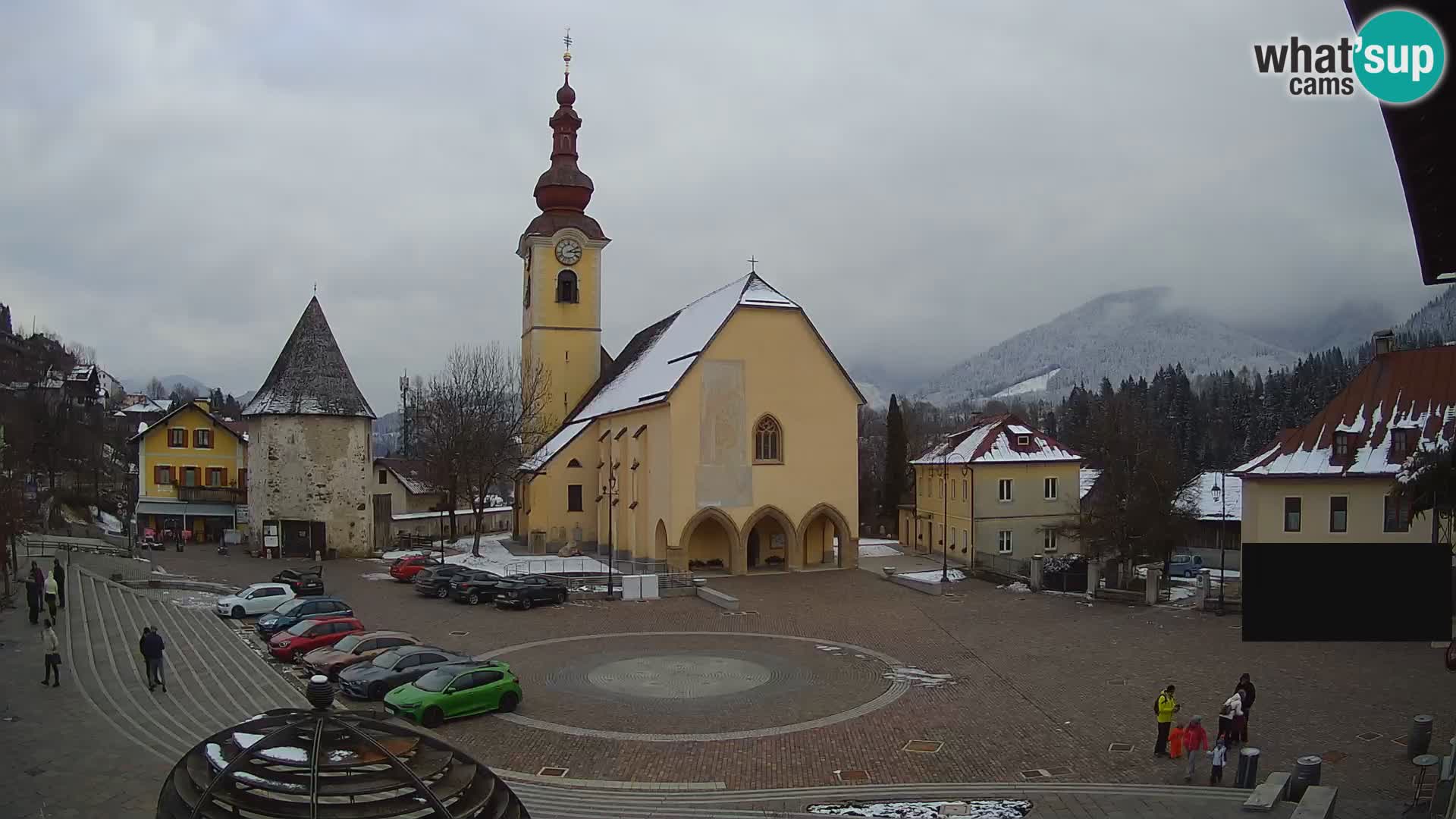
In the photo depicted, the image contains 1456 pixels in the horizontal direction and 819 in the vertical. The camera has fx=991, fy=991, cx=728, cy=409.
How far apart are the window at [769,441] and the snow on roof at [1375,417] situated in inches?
717

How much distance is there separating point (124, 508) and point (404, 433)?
108ft

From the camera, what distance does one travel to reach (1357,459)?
34469 mm

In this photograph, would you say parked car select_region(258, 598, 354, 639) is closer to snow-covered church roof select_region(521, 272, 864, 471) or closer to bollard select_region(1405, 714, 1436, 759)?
snow-covered church roof select_region(521, 272, 864, 471)

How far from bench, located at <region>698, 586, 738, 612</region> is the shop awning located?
3407 cm

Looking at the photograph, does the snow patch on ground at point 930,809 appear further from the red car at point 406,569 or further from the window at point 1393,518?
the red car at point 406,569

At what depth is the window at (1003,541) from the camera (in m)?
49.8

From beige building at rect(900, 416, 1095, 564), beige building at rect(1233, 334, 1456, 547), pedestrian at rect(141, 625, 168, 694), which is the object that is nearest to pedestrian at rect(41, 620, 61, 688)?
pedestrian at rect(141, 625, 168, 694)

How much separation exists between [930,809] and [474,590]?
75.7 feet

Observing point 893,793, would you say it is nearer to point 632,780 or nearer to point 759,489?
point 632,780

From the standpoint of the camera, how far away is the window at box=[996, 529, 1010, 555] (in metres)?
49.8

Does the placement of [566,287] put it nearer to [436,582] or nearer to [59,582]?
[436,582]

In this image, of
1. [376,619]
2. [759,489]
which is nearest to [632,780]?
[376,619]

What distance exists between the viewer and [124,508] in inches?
2680

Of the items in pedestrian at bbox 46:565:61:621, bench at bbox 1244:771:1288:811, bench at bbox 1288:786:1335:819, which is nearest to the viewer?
bench at bbox 1288:786:1335:819
